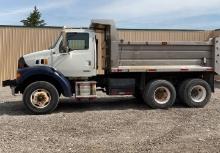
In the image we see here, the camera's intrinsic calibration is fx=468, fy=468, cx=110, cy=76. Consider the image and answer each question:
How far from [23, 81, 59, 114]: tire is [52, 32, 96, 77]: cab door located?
2.46 ft

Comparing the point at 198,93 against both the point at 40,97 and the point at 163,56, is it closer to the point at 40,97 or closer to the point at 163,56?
the point at 163,56

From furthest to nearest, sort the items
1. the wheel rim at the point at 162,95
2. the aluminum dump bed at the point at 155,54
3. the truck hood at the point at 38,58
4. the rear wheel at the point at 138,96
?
the rear wheel at the point at 138,96 → the wheel rim at the point at 162,95 → the aluminum dump bed at the point at 155,54 → the truck hood at the point at 38,58

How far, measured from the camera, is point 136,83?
14.7m

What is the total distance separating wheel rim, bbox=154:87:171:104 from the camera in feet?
47.5

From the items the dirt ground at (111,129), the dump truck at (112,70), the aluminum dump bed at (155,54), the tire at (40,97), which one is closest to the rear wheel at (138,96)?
the dump truck at (112,70)

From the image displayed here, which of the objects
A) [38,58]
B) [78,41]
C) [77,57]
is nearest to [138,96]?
[77,57]

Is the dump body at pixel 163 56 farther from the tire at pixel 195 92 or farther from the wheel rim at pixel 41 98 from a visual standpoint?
the wheel rim at pixel 41 98

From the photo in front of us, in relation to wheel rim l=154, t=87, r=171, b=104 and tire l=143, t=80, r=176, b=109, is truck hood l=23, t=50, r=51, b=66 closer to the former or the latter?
tire l=143, t=80, r=176, b=109

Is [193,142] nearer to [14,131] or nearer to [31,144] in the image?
[31,144]

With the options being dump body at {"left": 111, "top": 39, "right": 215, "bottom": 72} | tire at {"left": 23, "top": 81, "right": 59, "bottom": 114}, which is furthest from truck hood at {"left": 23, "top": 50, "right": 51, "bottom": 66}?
dump body at {"left": 111, "top": 39, "right": 215, "bottom": 72}

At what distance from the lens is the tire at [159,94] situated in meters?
14.3

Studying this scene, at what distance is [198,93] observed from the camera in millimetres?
14945

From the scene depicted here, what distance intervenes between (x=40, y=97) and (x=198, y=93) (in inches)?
199

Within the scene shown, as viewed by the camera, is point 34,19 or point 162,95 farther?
point 34,19
